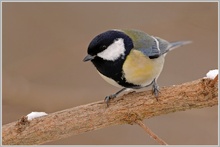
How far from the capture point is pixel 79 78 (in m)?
2.96

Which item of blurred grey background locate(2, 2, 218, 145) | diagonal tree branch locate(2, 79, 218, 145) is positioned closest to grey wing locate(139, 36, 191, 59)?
diagonal tree branch locate(2, 79, 218, 145)

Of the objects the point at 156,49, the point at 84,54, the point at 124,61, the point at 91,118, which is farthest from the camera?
the point at 84,54

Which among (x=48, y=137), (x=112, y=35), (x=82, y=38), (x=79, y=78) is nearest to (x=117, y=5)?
(x=82, y=38)

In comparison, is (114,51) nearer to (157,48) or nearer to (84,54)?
(157,48)

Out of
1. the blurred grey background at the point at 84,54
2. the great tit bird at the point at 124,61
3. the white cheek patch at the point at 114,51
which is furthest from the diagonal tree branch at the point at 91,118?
the blurred grey background at the point at 84,54

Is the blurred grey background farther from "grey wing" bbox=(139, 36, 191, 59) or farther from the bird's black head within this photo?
the bird's black head

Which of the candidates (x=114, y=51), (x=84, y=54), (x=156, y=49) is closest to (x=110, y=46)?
(x=114, y=51)

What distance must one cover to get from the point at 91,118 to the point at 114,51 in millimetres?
319

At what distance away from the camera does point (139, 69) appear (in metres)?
1.99

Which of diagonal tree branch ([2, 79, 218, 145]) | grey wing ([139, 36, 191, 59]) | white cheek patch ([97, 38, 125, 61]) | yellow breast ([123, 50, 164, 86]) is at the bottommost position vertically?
diagonal tree branch ([2, 79, 218, 145])

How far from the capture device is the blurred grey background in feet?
8.61

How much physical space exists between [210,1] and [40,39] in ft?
3.72

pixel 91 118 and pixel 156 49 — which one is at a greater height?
pixel 156 49

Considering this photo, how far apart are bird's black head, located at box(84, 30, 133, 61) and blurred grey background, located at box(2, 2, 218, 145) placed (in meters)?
0.64
